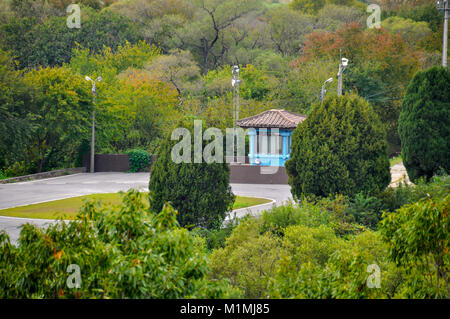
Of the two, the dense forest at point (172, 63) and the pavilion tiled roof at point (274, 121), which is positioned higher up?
the dense forest at point (172, 63)

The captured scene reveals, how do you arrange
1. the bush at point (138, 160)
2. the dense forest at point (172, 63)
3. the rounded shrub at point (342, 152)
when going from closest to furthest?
the rounded shrub at point (342, 152)
the dense forest at point (172, 63)
the bush at point (138, 160)

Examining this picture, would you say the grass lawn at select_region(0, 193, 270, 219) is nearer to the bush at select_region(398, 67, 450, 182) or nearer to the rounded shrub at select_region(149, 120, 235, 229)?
the rounded shrub at select_region(149, 120, 235, 229)

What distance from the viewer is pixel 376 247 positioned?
10172 mm

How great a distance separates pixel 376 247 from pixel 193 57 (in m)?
54.8

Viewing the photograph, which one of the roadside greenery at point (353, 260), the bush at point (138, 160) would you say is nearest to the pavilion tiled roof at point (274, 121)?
the bush at point (138, 160)

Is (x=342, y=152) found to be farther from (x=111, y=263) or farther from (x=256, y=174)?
(x=256, y=174)

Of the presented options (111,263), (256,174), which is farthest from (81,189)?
(111,263)

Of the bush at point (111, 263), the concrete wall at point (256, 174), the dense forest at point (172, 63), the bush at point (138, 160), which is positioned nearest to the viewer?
the bush at point (111, 263)

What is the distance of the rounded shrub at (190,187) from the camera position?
13.8 metres

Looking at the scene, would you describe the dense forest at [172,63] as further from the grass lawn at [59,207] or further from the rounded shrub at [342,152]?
the rounded shrub at [342,152]

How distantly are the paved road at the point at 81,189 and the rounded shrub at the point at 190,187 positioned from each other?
7283mm

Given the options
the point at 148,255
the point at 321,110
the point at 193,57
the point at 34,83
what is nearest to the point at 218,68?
the point at 193,57
